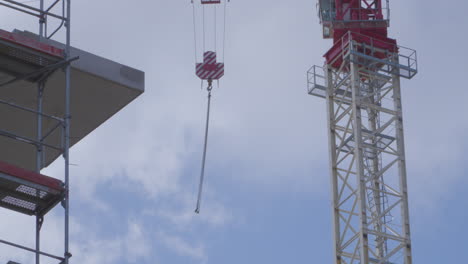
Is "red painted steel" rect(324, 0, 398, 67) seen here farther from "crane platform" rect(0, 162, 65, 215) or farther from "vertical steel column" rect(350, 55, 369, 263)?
"crane platform" rect(0, 162, 65, 215)

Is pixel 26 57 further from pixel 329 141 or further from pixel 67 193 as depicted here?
pixel 329 141

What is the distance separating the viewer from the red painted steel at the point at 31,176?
2106 cm

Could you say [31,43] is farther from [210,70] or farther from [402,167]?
[402,167]

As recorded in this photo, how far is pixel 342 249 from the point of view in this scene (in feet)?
162

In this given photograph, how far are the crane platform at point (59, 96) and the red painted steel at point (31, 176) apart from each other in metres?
2.57

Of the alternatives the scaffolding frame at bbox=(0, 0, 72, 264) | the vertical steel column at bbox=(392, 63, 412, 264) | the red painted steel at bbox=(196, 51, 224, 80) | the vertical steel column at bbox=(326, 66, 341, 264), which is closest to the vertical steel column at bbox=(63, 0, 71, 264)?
the scaffolding frame at bbox=(0, 0, 72, 264)

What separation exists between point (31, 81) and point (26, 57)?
0.76 m

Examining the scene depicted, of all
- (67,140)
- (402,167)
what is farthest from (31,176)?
(402,167)

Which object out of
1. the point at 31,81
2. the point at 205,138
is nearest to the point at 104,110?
the point at 31,81

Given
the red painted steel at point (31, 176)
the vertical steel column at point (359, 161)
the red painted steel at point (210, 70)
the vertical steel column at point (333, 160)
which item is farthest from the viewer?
the vertical steel column at point (333, 160)

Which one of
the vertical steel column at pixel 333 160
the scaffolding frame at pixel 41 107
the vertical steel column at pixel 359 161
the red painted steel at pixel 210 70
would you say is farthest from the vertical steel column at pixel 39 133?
the vertical steel column at pixel 333 160

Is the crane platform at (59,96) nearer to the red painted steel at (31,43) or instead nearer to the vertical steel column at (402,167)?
the red painted steel at (31,43)

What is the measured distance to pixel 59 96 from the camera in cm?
2612

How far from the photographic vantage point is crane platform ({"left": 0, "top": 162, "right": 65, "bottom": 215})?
69.4 feet
